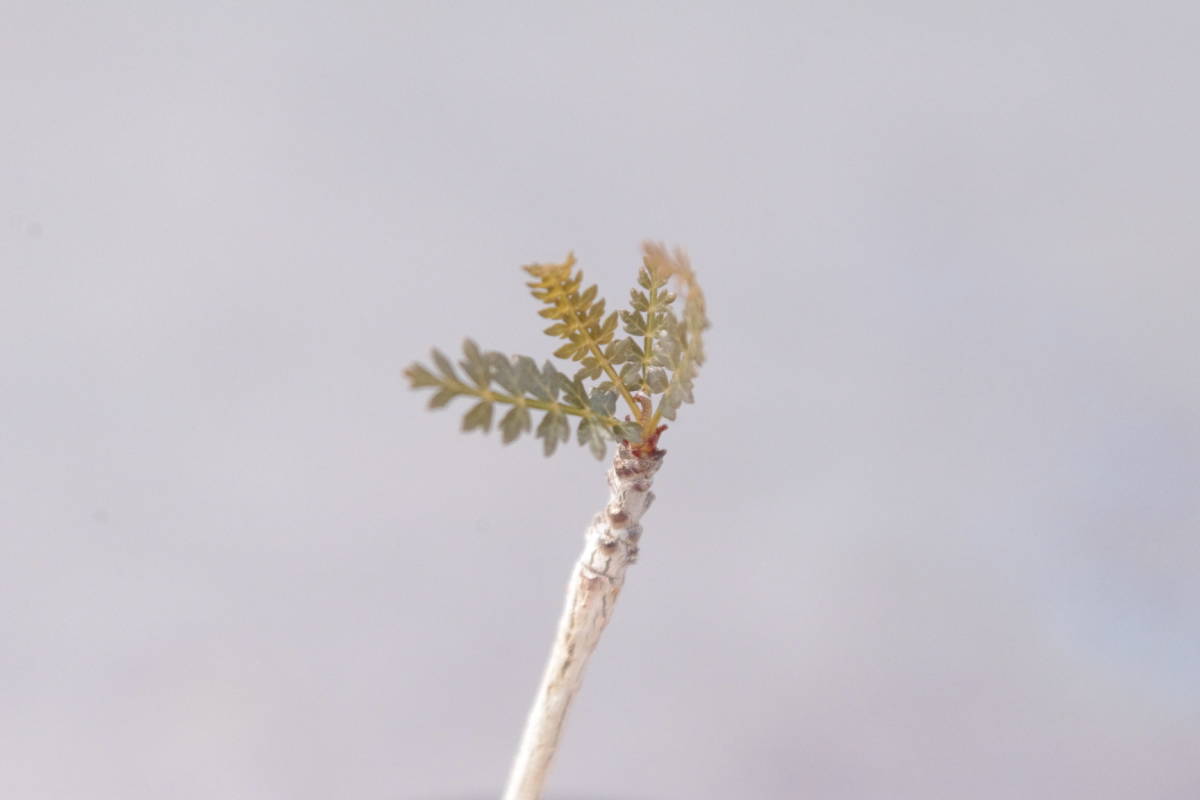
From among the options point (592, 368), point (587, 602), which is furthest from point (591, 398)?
point (587, 602)

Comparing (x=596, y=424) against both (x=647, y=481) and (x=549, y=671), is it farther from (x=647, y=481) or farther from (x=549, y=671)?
(x=549, y=671)

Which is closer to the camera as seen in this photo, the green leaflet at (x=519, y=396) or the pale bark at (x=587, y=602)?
the green leaflet at (x=519, y=396)

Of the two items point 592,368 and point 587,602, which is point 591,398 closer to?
point 592,368

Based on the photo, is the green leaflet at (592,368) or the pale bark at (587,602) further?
the pale bark at (587,602)

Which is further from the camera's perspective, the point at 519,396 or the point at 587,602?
the point at 587,602

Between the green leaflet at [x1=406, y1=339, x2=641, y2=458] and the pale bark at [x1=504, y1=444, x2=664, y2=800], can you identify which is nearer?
the green leaflet at [x1=406, y1=339, x2=641, y2=458]
